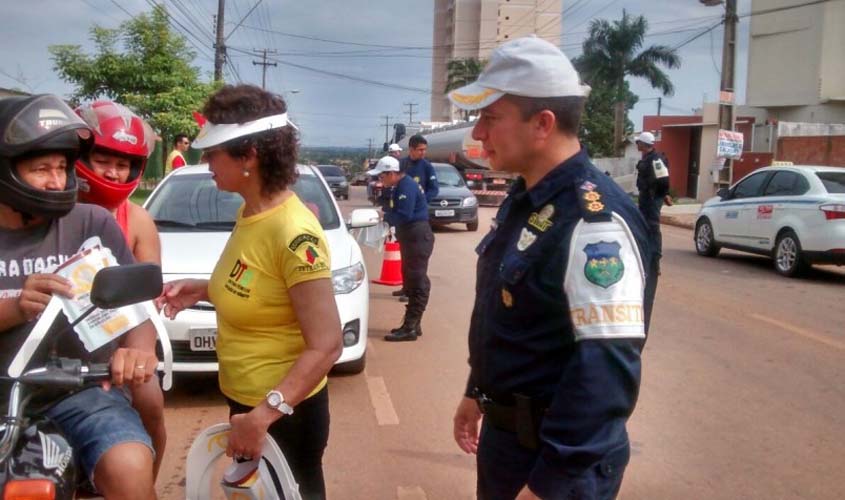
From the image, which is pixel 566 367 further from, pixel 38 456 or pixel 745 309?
pixel 745 309

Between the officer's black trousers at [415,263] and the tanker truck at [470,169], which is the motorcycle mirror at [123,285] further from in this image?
the tanker truck at [470,169]

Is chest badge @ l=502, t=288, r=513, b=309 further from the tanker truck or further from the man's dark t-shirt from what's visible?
the tanker truck

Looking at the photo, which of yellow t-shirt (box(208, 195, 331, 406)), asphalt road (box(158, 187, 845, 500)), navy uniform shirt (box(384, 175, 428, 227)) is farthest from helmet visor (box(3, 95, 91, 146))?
navy uniform shirt (box(384, 175, 428, 227))

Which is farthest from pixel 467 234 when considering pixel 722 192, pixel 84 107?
pixel 84 107

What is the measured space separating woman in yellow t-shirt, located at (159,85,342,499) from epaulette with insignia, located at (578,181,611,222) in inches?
35.9

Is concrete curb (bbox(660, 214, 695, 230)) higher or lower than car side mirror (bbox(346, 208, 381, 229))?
lower

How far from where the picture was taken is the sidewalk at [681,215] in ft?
75.8

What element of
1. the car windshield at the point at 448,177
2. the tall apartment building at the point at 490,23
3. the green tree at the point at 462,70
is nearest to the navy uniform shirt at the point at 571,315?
the car windshield at the point at 448,177

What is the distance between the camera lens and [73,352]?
2613 mm

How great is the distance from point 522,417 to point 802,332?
7.26 meters

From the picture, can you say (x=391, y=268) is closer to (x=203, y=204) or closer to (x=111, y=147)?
(x=203, y=204)

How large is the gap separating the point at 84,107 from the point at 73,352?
121cm

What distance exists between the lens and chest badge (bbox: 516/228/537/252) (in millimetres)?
2078

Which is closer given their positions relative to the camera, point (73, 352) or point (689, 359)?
point (73, 352)
